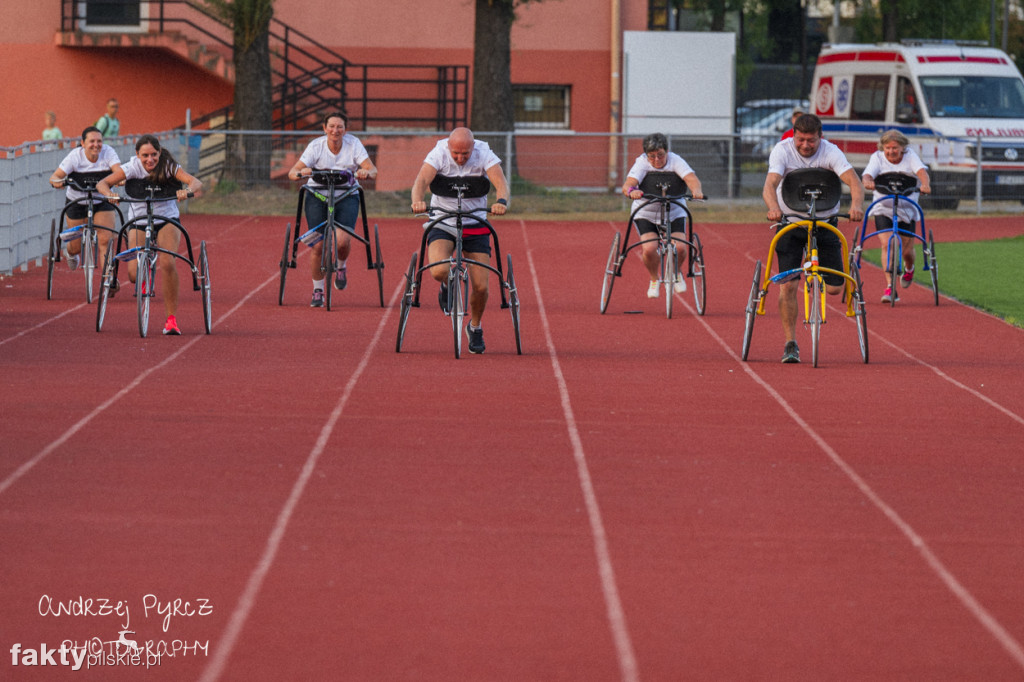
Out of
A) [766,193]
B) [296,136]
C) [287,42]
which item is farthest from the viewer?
[287,42]

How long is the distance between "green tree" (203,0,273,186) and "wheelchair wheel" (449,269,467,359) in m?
18.3

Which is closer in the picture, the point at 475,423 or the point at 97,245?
the point at 475,423

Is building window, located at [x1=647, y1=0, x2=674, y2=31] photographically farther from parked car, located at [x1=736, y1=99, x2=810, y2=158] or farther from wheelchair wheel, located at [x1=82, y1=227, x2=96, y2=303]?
wheelchair wheel, located at [x1=82, y1=227, x2=96, y2=303]

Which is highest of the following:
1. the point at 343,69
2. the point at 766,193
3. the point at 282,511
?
the point at 343,69

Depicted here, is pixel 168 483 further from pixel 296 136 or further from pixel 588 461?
pixel 296 136

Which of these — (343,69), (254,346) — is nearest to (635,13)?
(343,69)

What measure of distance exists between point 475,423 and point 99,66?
27.0m

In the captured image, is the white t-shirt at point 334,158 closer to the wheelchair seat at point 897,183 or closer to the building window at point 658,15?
the wheelchair seat at point 897,183

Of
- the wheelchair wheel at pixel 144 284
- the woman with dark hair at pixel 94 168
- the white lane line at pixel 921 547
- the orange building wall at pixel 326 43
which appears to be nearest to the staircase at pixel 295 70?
the orange building wall at pixel 326 43

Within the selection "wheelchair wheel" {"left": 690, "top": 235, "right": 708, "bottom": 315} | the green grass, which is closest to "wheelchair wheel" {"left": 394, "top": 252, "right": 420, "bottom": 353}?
"wheelchair wheel" {"left": 690, "top": 235, "right": 708, "bottom": 315}

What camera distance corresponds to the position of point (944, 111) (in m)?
30.4

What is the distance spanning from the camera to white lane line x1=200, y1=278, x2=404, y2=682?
544cm

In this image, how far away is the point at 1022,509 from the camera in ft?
25.7

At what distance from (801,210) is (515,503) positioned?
5043mm
